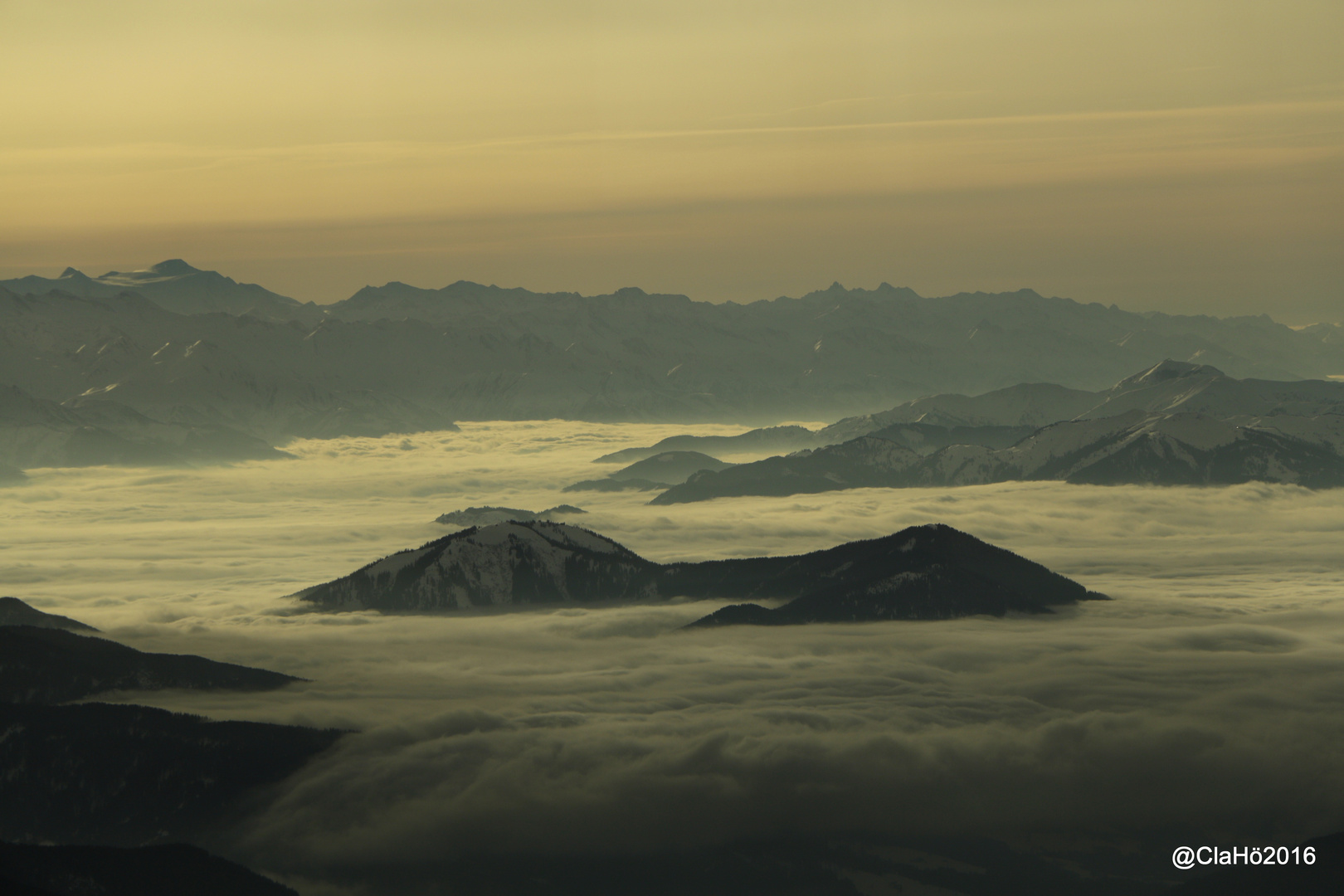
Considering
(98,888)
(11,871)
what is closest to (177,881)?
(98,888)

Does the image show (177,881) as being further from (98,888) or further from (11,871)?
(11,871)

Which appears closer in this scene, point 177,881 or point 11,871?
point 11,871
